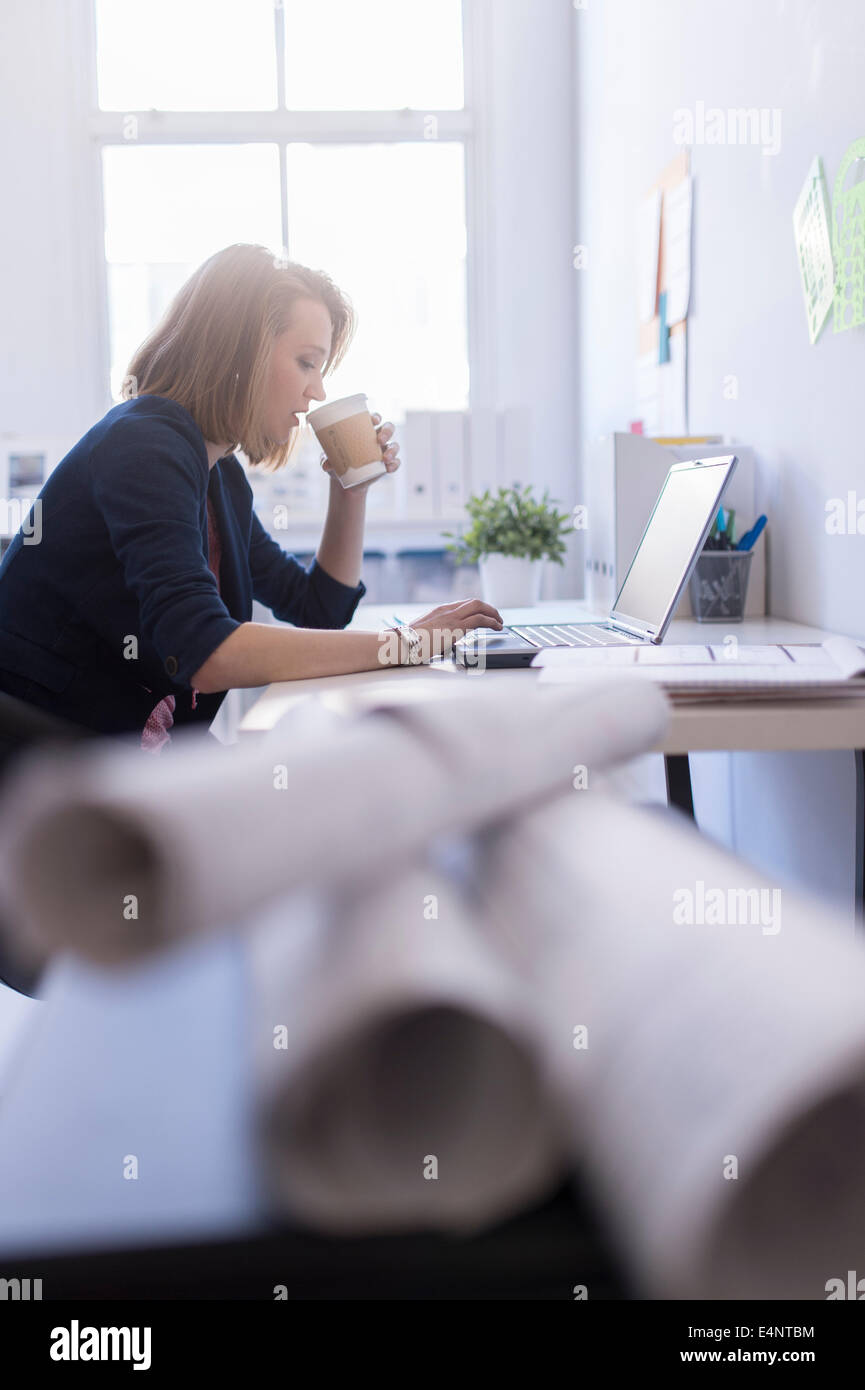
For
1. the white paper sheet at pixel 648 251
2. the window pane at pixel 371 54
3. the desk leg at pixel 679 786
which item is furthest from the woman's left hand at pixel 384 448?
the window pane at pixel 371 54

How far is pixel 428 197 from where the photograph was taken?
419 centimetres

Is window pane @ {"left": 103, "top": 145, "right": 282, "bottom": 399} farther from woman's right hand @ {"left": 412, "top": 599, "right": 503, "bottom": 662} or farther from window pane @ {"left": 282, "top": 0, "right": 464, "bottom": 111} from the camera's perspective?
woman's right hand @ {"left": 412, "top": 599, "right": 503, "bottom": 662}

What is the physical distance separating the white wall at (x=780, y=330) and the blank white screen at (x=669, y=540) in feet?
0.64

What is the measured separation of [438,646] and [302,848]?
96 centimetres

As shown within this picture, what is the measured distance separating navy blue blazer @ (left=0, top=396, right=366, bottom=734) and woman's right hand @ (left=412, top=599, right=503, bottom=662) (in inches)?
8.8

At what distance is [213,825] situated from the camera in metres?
0.32

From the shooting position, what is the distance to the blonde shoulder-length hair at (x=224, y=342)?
1.48 metres

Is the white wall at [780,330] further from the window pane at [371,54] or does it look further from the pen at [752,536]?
the window pane at [371,54]

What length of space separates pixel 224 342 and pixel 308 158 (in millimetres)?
3024

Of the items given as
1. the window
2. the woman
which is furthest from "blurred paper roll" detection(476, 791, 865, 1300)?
the window

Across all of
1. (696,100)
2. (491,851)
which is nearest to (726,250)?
(696,100)

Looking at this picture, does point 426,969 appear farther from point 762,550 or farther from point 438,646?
point 762,550

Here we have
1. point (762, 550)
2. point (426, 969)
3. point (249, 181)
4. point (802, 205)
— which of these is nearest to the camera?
point (426, 969)

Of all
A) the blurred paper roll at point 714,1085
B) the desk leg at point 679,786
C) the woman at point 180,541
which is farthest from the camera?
the desk leg at point 679,786
